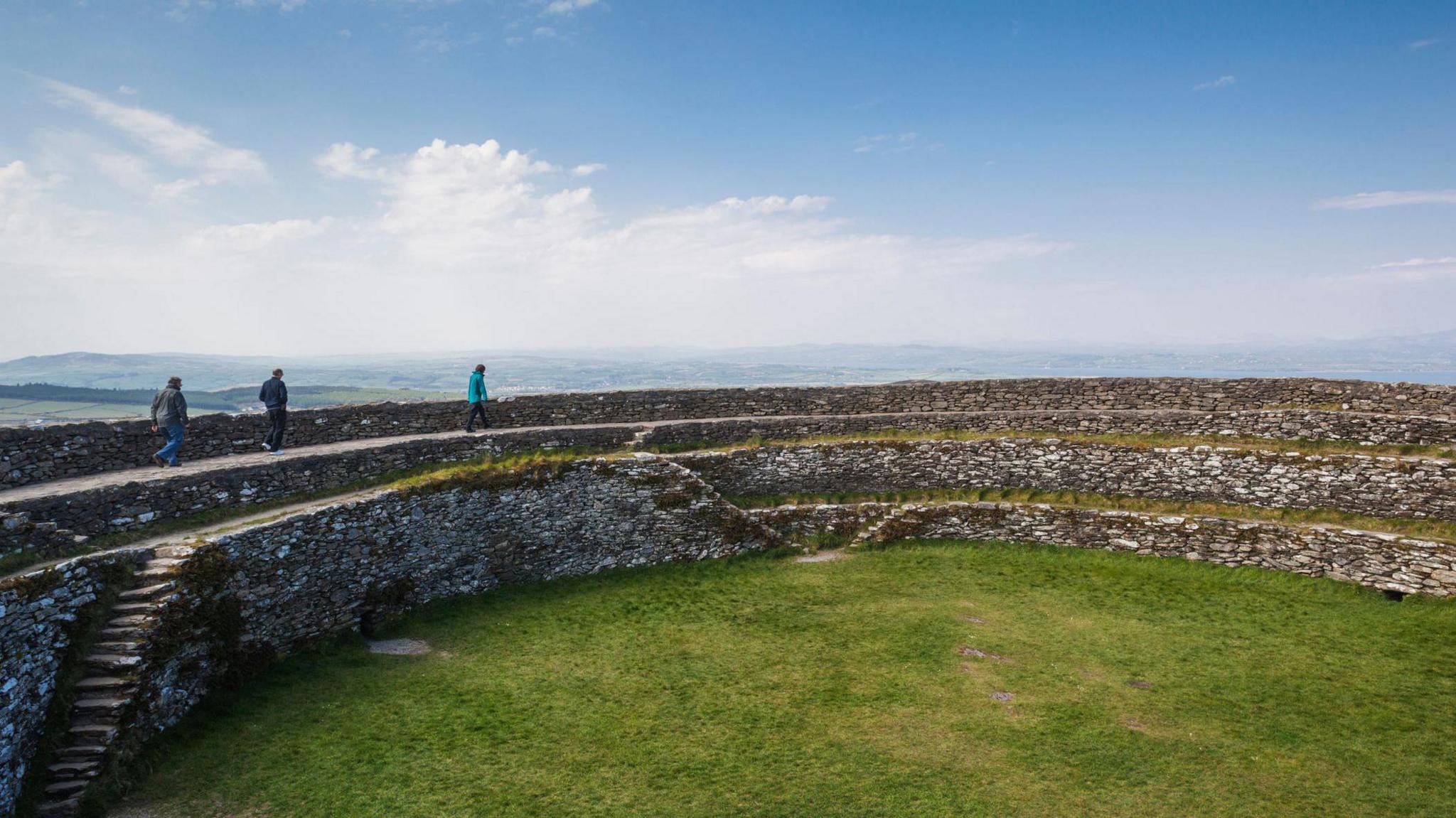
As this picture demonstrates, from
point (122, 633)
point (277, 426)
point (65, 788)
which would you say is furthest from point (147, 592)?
point (277, 426)

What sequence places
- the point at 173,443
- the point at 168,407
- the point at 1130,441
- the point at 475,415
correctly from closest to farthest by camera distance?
1. the point at 168,407
2. the point at 173,443
3. the point at 1130,441
4. the point at 475,415

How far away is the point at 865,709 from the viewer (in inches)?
452

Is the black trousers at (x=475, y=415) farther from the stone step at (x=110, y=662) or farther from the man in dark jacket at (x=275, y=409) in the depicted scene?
the stone step at (x=110, y=662)

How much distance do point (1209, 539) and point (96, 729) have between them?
2219cm

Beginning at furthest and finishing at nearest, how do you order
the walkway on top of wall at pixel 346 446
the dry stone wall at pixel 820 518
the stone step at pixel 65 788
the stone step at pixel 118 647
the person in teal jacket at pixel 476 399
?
the person in teal jacket at pixel 476 399 < the dry stone wall at pixel 820 518 < the walkway on top of wall at pixel 346 446 < the stone step at pixel 118 647 < the stone step at pixel 65 788

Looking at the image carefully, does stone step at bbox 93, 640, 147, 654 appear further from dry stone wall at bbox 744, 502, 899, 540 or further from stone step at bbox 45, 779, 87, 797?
dry stone wall at bbox 744, 502, 899, 540

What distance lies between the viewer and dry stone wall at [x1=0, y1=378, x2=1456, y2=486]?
49.2 feet

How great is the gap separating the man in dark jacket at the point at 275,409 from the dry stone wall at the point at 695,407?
25.2 inches

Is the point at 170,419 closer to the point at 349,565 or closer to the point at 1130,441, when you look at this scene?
the point at 349,565

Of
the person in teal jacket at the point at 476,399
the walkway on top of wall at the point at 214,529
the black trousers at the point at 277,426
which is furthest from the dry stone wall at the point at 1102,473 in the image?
the black trousers at the point at 277,426

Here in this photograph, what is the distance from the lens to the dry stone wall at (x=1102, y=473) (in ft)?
55.2

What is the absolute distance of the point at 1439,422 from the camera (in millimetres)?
17844

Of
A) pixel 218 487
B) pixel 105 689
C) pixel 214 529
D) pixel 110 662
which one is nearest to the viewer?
pixel 105 689

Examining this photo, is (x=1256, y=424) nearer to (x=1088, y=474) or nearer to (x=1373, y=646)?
(x=1088, y=474)
